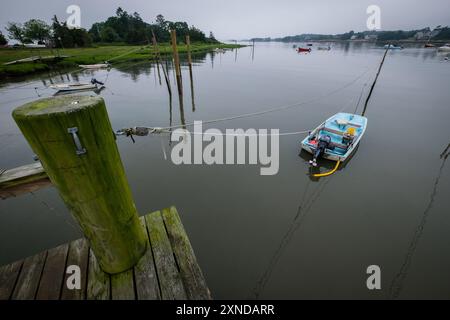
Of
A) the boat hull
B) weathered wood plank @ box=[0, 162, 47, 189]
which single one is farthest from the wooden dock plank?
the boat hull

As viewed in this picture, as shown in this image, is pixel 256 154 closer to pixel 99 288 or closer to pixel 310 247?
pixel 310 247

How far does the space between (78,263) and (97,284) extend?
1.87 ft

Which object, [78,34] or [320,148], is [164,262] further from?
[78,34]

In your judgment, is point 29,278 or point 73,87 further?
point 73,87

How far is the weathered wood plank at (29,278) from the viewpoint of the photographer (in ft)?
8.87

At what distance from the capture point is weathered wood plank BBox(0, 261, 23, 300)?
270cm

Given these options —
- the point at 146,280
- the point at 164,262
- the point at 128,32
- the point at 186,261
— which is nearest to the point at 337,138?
the point at 186,261

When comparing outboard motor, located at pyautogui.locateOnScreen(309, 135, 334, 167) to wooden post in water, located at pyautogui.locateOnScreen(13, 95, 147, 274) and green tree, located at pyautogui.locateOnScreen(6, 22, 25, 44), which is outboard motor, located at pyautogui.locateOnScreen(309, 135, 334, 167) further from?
green tree, located at pyautogui.locateOnScreen(6, 22, 25, 44)

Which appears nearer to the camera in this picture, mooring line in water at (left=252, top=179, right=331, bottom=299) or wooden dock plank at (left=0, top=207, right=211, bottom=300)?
wooden dock plank at (left=0, top=207, right=211, bottom=300)

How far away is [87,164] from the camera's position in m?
1.89

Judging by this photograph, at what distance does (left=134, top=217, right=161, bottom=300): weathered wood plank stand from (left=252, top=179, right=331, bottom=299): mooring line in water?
11.3ft

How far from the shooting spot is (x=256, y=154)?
10.5 meters

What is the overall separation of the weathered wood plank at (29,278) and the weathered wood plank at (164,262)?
160 centimetres
